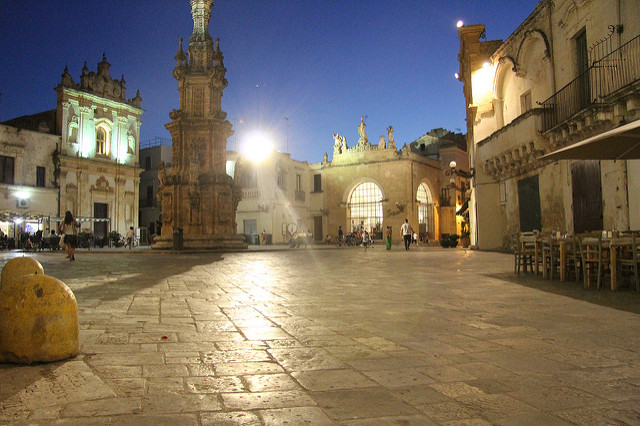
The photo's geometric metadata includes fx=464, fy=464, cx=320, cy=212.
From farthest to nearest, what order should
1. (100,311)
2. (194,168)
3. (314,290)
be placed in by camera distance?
(194,168) < (314,290) < (100,311)

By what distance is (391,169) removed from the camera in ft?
125

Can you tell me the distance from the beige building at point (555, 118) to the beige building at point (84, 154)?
2575cm

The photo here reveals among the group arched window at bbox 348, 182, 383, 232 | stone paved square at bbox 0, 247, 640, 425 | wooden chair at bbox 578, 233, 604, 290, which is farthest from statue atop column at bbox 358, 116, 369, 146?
stone paved square at bbox 0, 247, 640, 425

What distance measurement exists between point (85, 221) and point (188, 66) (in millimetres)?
18780

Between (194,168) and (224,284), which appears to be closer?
Result: (224,284)

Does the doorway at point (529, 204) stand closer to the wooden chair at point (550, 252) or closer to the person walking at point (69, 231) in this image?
the wooden chair at point (550, 252)

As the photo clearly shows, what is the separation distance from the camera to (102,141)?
36.3m

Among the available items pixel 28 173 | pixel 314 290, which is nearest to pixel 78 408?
pixel 314 290

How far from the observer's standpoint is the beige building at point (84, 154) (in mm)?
31580

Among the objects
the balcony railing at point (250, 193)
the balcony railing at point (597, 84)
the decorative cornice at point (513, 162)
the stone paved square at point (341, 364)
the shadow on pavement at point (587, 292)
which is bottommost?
the shadow on pavement at point (587, 292)

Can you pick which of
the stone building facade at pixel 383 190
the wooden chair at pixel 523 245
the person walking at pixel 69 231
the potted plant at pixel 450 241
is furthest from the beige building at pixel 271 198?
the wooden chair at pixel 523 245

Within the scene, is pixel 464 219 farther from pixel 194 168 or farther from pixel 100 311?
pixel 100 311

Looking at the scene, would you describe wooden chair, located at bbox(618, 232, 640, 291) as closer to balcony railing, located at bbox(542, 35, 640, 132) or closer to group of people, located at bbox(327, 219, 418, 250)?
balcony railing, located at bbox(542, 35, 640, 132)

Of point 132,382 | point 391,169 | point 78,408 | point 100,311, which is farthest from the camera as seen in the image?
point 391,169
